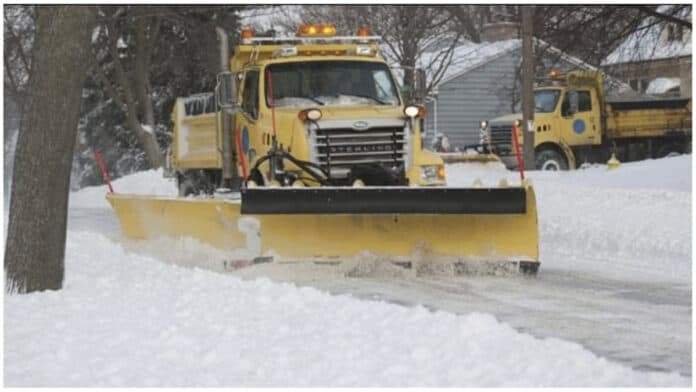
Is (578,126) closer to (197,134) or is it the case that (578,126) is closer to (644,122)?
(644,122)

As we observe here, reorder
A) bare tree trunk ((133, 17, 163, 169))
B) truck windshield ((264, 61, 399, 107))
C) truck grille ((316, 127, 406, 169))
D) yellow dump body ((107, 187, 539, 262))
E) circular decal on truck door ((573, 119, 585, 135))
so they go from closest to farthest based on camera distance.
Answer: yellow dump body ((107, 187, 539, 262)) → truck grille ((316, 127, 406, 169)) → truck windshield ((264, 61, 399, 107)) → circular decal on truck door ((573, 119, 585, 135)) → bare tree trunk ((133, 17, 163, 169))

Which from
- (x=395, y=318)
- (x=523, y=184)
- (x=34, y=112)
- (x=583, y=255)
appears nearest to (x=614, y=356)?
(x=395, y=318)

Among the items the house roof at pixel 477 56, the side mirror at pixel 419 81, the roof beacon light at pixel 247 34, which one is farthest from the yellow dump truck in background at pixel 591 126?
the side mirror at pixel 419 81

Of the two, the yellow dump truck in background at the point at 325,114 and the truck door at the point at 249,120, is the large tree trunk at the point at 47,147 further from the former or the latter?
the truck door at the point at 249,120

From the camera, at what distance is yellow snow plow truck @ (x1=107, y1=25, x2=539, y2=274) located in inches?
442

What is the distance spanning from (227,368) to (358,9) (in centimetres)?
3420

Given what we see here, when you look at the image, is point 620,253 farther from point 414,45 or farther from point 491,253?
point 414,45

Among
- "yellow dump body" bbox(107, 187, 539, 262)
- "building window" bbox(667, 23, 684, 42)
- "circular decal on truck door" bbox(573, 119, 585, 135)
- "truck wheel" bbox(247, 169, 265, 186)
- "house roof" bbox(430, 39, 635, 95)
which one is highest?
"house roof" bbox(430, 39, 635, 95)

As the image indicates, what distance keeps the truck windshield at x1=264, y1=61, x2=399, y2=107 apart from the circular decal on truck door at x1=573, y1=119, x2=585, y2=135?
17.6 m

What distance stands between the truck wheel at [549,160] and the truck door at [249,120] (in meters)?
17.8

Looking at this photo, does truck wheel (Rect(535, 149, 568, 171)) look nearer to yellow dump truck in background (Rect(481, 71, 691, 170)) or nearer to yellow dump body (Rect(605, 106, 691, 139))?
yellow dump truck in background (Rect(481, 71, 691, 170))

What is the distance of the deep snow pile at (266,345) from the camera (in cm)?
639

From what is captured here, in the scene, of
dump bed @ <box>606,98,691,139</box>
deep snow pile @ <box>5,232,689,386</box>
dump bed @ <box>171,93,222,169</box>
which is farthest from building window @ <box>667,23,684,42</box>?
deep snow pile @ <box>5,232,689,386</box>

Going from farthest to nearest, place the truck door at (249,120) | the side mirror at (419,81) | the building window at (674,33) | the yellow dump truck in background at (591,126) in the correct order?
1. the yellow dump truck in background at (591,126)
2. the building window at (674,33)
3. the side mirror at (419,81)
4. the truck door at (249,120)
